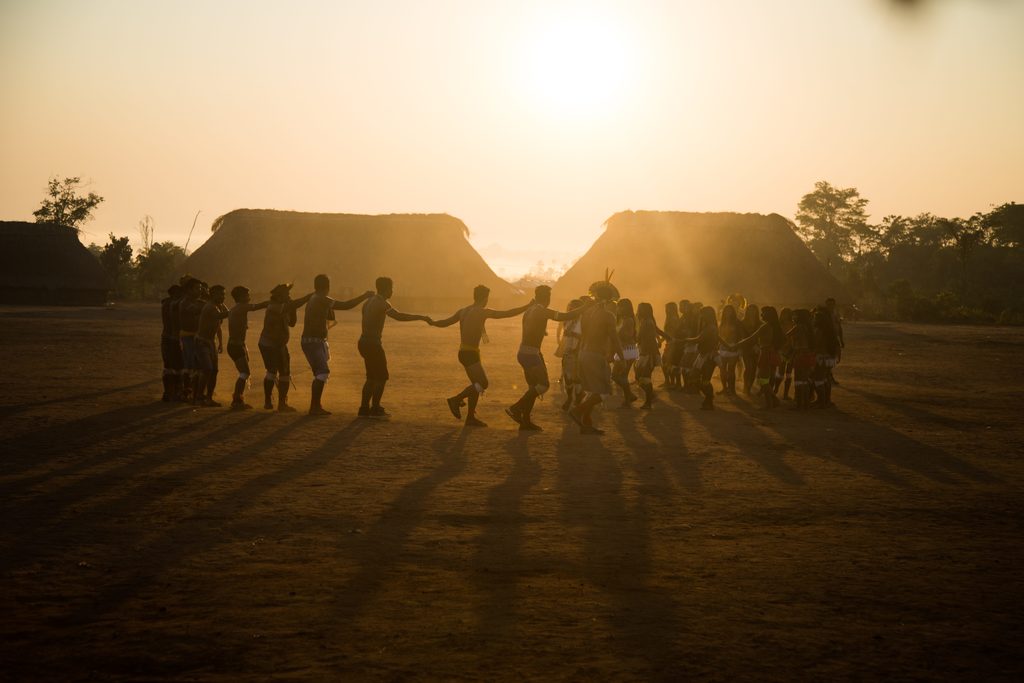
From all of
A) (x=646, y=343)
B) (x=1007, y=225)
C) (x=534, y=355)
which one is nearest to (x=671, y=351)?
(x=646, y=343)

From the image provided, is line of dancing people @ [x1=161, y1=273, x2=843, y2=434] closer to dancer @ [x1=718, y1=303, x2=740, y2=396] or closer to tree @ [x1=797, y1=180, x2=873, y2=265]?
dancer @ [x1=718, y1=303, x2=740, y2=396]

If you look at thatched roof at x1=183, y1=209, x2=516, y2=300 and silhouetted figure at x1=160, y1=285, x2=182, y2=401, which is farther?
thatched roof at x1=183, y1=209, x2=516, y2=300

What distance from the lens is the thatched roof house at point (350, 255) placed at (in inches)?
2921

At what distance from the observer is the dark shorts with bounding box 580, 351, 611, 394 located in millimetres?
12625

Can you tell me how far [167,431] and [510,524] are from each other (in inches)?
229

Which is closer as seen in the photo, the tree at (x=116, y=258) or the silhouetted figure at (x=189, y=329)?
the silhouetted figure at (x=189, y=329)

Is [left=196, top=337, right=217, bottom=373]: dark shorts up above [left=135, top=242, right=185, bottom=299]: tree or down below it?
below

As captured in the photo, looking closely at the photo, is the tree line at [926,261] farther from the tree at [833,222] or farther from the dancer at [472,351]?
the dancer at [472,351]

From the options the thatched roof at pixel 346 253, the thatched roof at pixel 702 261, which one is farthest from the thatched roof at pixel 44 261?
the thatched roof at pixel 702 261

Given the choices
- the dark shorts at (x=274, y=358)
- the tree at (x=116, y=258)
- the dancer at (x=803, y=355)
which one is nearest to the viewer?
the dark shorts at (x=274, y=358)

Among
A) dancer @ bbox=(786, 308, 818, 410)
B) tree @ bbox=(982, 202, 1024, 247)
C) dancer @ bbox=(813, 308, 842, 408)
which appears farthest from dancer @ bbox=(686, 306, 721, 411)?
tree @ bbox=(982, 202, 1024, 247)

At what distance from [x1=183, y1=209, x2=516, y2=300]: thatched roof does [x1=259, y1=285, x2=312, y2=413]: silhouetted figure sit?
190 ft

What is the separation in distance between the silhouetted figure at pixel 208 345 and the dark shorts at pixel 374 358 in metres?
2.39

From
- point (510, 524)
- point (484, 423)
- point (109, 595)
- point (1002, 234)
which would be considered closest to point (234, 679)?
point (109, 595)
